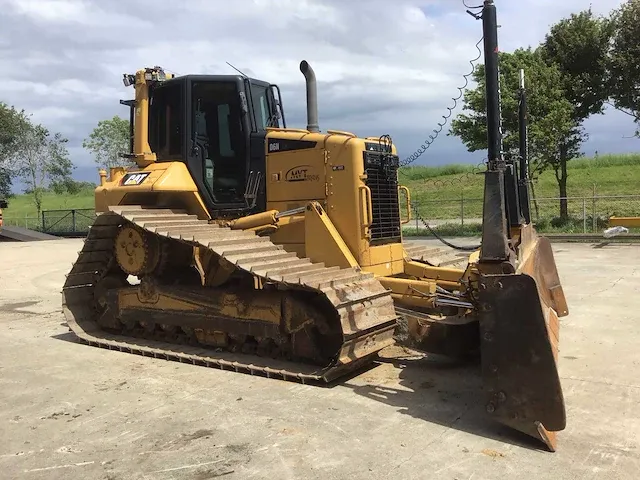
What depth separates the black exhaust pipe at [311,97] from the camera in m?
7.70

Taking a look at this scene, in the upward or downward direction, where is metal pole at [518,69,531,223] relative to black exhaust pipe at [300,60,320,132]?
downward

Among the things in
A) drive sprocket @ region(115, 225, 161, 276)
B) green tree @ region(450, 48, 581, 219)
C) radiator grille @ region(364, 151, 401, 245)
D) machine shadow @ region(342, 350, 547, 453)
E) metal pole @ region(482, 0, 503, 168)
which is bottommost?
machine shadow @ region(342, 350, 547, 453)

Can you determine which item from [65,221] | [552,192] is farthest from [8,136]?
[552,192]

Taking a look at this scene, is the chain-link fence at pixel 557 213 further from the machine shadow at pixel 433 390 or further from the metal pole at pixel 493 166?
the metal pole at pixel 493 166

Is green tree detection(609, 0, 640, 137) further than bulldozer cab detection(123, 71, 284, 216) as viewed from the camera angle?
Yes

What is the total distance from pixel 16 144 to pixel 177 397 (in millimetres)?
45359

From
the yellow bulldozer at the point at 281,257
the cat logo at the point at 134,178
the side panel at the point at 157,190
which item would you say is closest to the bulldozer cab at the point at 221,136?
the yellow bulldozer at the point at 281,257

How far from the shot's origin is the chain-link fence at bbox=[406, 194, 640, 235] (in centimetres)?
2373

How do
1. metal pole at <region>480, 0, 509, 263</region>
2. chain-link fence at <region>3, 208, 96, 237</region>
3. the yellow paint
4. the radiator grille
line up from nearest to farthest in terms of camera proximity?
metal pole at <region>480, 0, 509, 263</region>
the yellow paint
the radiator grille
chain-link fence at <region>3, 208, 96, 237</region>

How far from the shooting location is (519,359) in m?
4.53

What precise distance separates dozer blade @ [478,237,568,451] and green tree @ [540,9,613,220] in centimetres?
2089

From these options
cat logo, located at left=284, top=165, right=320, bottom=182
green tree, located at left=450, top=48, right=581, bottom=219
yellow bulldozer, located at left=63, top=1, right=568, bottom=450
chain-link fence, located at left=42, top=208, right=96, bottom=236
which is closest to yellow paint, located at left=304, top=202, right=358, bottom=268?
yellow bulldozer, located at left=63, top=1, right=568, bottom=450

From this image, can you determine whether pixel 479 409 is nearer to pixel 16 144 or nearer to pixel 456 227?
pixel 456 227

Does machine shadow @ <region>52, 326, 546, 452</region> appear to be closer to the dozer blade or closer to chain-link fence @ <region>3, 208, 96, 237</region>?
the dozer blade
